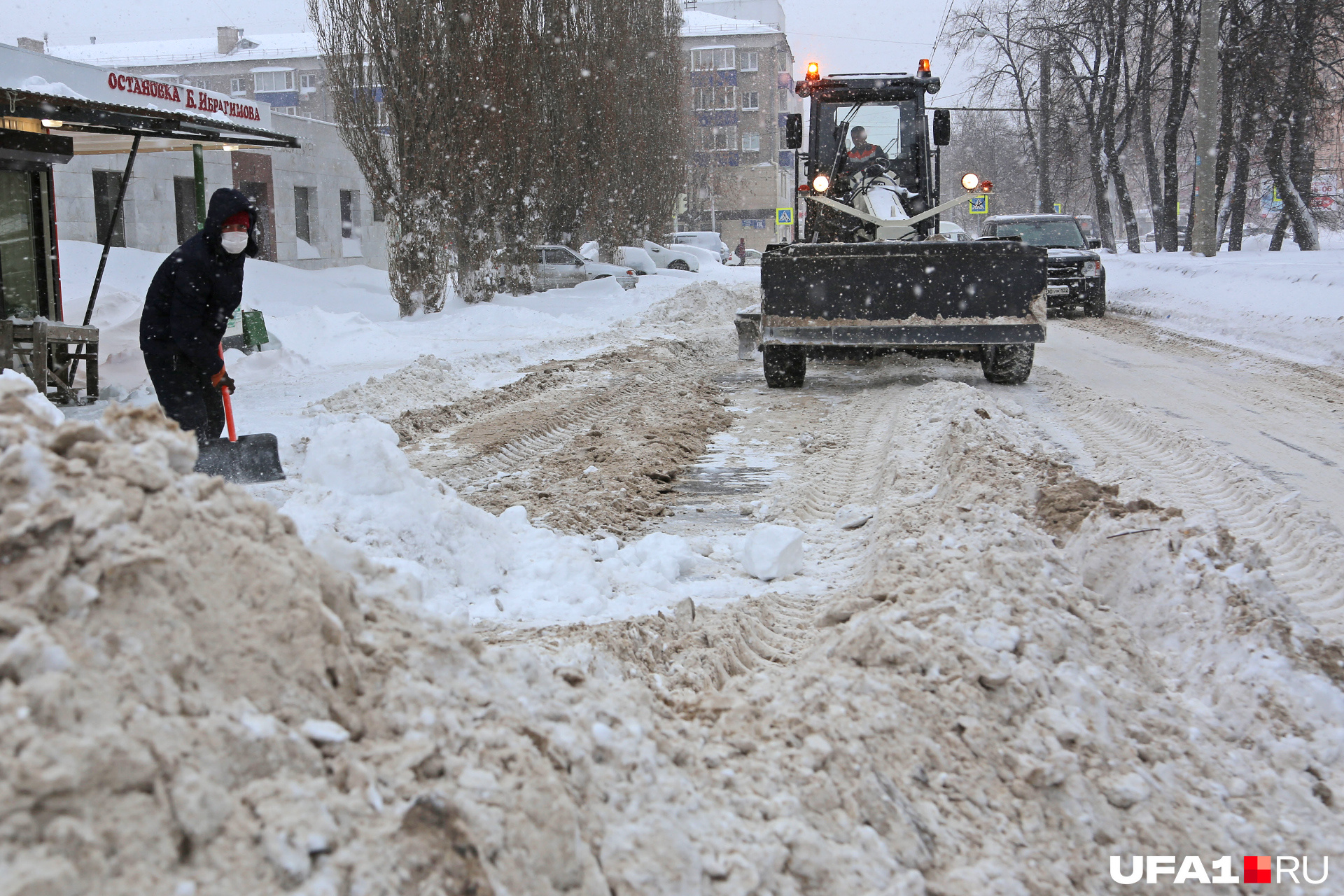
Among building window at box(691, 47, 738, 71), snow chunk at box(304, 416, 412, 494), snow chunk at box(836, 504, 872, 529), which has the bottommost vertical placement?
snow chunk at box(836, 504, 872, 529)

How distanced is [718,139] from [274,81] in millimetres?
27051

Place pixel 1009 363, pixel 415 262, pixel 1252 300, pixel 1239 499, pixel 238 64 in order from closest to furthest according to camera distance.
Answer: pixel 1239 499
pixel 1009 363
pixel 1252 300
pixel 415 262
pixel 238 64

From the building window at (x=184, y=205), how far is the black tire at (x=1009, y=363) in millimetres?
20786

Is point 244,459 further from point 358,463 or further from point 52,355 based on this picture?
point 52,355

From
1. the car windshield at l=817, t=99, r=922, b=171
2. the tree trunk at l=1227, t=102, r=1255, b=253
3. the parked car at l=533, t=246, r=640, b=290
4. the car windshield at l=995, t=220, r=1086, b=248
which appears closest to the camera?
the car windshield at l=817, t=99, r=922, b=171

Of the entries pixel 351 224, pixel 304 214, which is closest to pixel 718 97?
pixel 351 224

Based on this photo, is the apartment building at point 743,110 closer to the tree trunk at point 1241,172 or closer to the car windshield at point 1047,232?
the tree trunk at point 1241,172

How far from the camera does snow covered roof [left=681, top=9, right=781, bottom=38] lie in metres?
69.2

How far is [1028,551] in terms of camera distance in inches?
145

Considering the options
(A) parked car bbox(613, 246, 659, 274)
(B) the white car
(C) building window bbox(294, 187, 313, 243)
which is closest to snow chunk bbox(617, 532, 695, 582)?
(A) parked car bbox(613, 246, 659, 274)

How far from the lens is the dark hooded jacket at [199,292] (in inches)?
216

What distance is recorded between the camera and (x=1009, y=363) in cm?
941

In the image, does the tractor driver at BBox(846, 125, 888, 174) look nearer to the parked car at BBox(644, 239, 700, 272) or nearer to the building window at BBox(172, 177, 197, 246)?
the building window at BBox(172, 177, 197, 246)

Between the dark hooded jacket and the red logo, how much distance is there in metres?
5.14
